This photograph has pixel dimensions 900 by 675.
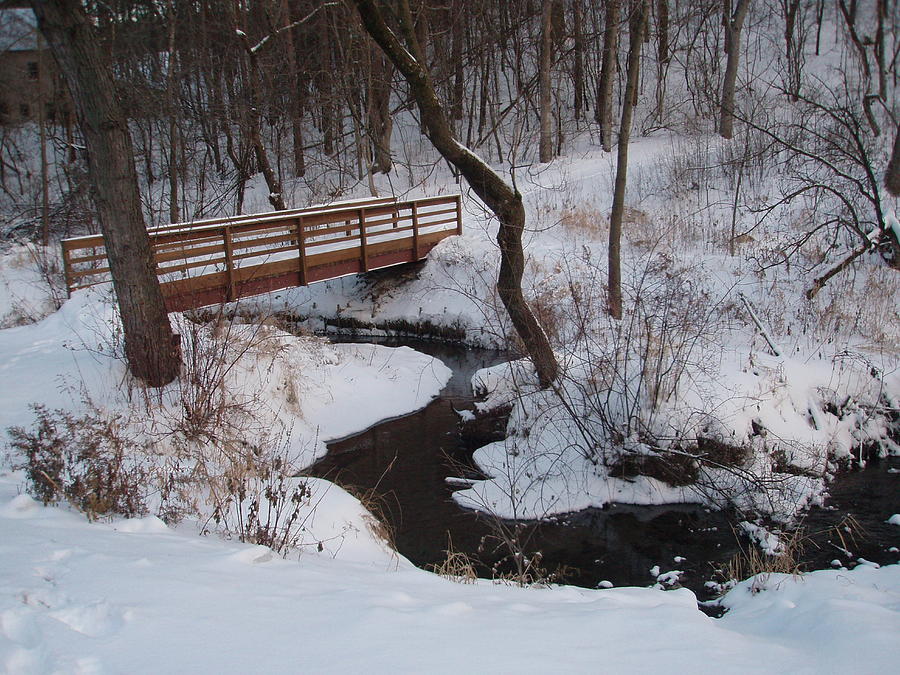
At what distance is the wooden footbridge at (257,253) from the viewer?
1062 centimetres

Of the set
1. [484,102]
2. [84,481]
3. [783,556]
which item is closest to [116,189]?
[84,481]

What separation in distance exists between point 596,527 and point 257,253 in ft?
23.8

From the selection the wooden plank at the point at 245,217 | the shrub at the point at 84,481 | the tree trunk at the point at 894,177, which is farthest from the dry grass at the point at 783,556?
the tree trunk at the point at 894,177

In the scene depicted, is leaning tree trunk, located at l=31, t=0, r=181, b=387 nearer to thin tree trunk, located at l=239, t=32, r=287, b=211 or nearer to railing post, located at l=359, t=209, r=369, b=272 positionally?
railing post, located at l=359, t=209, r=369, b=272

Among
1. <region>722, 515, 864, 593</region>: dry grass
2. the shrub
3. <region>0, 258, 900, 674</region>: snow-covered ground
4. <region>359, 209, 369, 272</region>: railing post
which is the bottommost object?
<region>722, 515, 864, 593</region>: dry grass

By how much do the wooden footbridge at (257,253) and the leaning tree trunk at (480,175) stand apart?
3187 mm

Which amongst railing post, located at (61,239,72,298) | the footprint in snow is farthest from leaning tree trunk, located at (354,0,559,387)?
railing post, located at (61,239,72,298)

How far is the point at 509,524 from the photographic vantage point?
23.9 feet

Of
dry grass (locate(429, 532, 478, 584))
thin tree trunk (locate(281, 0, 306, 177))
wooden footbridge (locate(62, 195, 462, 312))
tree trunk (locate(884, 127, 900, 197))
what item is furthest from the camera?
thin tree trunk (locate(281, 0, 306, 177))

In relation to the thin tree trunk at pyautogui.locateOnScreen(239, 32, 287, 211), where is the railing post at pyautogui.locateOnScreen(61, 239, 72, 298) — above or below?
below

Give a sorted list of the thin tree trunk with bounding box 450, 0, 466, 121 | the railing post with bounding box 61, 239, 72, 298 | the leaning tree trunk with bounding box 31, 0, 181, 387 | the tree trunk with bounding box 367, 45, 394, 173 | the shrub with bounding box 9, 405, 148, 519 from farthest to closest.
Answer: the thin tree trunk with bounding box 450, 0, 466, 121, the tree trunk with bounding box 367, 45, 394, 173, the railing post with bounding box 61, 239, 72, 298, the leaning tree trunk with bounding box 31, 0, 181, 387, the shrub with bounding box 9, 405, 148, 519

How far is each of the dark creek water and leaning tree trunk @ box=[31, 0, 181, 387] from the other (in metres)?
2.37

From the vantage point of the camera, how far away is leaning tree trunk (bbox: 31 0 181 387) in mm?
6715

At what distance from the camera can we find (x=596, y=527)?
23.5 feet
